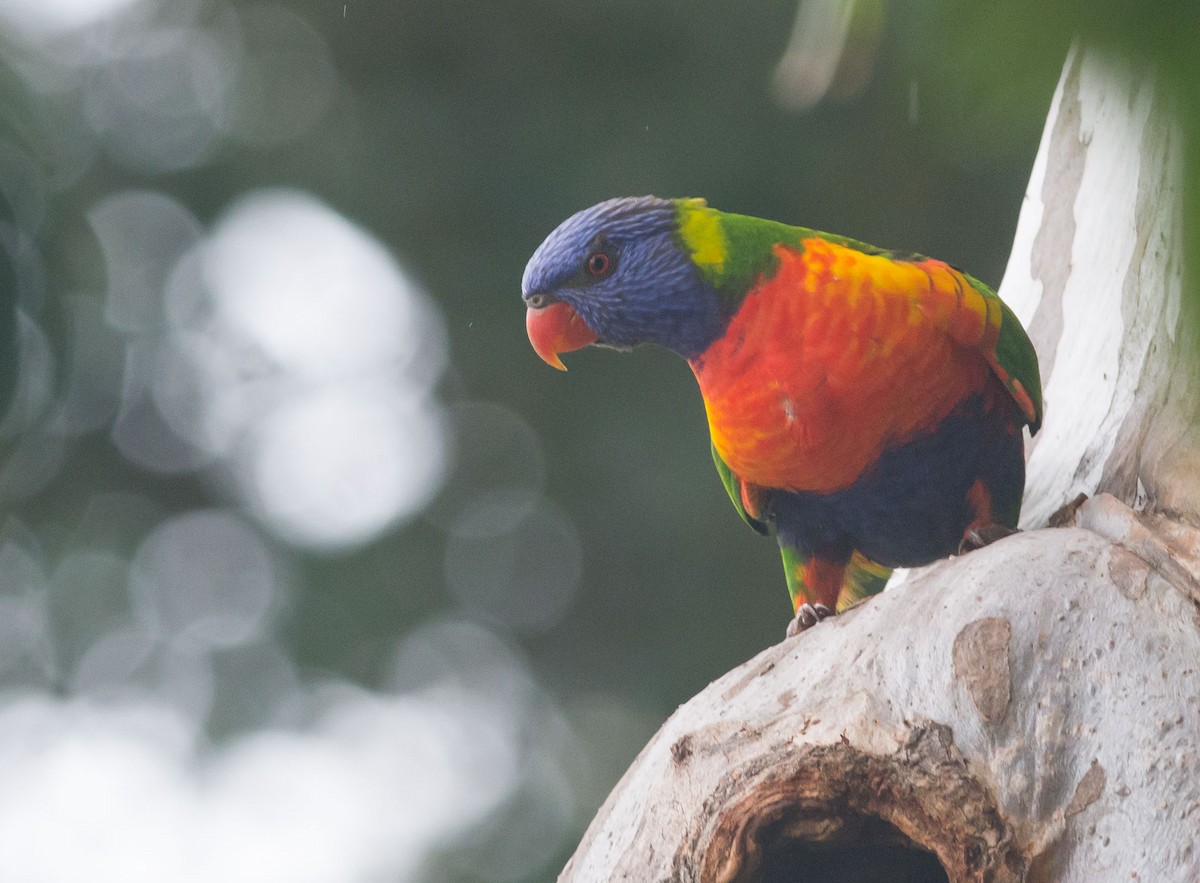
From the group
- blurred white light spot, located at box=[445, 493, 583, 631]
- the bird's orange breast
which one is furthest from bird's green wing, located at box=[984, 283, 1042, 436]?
blurred white light spot, located at box=[445, 493, 583, 631]

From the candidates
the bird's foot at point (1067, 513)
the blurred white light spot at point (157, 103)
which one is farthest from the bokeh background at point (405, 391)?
the bird's foot at point (1067, 513)

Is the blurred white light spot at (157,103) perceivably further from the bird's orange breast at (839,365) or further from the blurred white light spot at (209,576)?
the bird's orange breast at (839,365)

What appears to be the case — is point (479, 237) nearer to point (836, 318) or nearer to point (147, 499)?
point (147, 499)

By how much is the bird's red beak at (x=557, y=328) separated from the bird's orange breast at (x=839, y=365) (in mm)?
380

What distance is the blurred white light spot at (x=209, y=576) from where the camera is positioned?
192 inches

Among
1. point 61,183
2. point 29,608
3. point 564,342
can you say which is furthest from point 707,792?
point 29,608

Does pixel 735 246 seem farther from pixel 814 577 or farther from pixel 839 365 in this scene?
pixel 814 577

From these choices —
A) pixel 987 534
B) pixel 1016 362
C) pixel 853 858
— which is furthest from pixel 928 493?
pixel 853 858

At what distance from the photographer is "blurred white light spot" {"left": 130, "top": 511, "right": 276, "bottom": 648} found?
16.0 ft

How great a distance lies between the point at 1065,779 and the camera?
1.37 m

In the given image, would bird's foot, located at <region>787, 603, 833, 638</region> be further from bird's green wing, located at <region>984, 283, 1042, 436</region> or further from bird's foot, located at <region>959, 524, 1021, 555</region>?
bird's green wing, located at <region>984, 283, 1042, 436</region>

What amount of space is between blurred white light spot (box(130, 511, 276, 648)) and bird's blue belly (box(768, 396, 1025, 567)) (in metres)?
3.25

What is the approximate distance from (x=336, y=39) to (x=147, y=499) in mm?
2062

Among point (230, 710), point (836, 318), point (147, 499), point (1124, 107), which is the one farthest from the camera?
point (230, 710)
